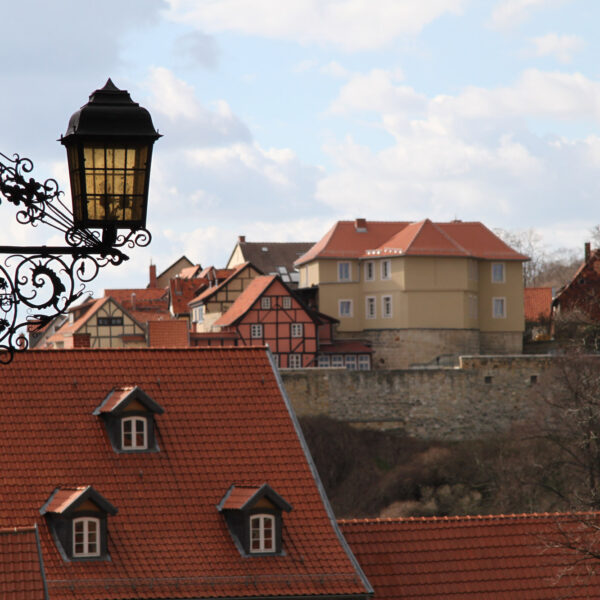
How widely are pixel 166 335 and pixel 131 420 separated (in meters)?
25.7

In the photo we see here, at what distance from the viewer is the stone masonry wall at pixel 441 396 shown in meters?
47.9

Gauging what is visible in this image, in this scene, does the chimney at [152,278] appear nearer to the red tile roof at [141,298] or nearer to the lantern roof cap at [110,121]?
the red tile roof at [141,298]

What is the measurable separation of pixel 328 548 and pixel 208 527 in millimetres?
1399

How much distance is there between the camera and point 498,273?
191ft

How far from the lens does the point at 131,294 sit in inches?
3002

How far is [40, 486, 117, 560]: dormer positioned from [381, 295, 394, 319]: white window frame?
40.2m

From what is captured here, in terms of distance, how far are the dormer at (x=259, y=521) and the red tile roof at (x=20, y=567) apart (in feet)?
12.4

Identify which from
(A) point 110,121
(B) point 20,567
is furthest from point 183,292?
(A) point 110,121

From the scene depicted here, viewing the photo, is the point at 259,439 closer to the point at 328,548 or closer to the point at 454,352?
the point at 328,548

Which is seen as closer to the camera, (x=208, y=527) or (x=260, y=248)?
(x=208, y=527)

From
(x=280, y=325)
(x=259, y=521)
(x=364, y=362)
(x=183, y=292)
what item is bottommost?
(x=259, y=521)

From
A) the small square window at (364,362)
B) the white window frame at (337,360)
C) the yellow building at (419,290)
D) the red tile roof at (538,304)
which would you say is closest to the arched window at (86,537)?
the white window frame at (337,360)

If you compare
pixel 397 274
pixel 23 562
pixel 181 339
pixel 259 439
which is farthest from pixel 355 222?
pixel 23 562

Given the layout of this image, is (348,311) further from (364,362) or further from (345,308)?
(364,362)
